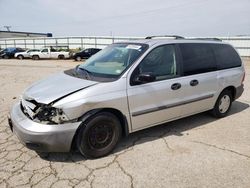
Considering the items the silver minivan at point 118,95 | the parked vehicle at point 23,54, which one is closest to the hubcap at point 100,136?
the silver minivan at point 118,95

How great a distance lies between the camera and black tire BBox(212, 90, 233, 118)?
4738 mm

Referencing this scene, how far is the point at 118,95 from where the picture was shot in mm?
3172

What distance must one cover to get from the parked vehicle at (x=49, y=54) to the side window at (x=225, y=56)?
2388 centimetres

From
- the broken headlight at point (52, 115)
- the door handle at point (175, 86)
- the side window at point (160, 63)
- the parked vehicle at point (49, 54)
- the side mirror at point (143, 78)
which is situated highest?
the parked vehicle at point (49, 54)

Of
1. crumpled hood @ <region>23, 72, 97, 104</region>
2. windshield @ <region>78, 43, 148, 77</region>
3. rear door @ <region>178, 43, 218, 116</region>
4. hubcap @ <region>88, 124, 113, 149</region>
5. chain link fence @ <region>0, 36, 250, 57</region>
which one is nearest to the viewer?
crumpled hood @ <region>23, 72, 97, 104</region>

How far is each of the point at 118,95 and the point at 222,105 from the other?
279 cm

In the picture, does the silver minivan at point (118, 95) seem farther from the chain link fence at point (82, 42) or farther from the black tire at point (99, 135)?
the chain link fence at point (82, 42)

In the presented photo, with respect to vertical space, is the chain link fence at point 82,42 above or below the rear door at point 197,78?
above

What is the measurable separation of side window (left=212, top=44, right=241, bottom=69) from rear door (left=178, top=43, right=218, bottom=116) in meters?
0.18

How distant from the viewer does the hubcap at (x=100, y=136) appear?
123 inches

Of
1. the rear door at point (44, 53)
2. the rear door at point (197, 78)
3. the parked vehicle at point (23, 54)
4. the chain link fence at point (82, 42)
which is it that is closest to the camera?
the rear door at point (197, 78)

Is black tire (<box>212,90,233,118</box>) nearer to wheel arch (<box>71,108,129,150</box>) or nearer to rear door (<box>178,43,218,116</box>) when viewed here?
rear door (<box>178,43,218,116</box>)

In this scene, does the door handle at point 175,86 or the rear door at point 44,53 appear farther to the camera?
the rear door at point 44,53

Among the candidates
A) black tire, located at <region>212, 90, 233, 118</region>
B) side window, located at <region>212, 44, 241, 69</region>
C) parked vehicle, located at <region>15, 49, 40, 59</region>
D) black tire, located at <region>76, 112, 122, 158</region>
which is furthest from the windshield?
parked vehicle, located at <region>15, 49, 40, 59</region>
